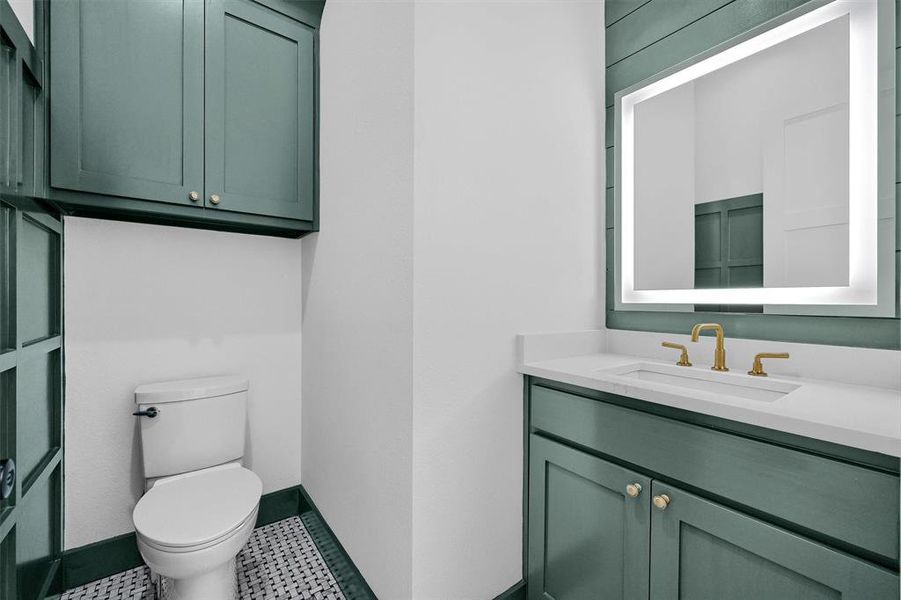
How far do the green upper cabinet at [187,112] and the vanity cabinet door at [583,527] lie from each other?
1405 millimetres

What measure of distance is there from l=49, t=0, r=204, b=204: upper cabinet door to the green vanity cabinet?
61.5 inches

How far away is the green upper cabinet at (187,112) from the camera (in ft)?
4.28

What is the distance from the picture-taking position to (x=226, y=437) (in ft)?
5.38

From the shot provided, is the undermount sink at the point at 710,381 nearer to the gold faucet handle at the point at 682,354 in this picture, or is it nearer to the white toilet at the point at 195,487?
the gold faucet handle at the point at 682,354

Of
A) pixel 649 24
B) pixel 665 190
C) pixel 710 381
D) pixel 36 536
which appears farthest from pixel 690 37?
pixel 36 536

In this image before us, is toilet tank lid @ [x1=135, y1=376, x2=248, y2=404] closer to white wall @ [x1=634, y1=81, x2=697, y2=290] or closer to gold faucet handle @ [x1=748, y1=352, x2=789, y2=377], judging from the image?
white wall @ [x1=634, y1=81, x2=697, y2=290]

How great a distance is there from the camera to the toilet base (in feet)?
3.98

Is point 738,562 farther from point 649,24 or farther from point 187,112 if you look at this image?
point 187,112

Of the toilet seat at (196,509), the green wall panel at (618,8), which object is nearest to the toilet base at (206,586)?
the toilet seat at (196,509)

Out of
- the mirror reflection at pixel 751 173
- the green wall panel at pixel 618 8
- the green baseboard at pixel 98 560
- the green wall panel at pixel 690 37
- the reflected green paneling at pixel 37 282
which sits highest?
the green wall panel at pixel 618 8

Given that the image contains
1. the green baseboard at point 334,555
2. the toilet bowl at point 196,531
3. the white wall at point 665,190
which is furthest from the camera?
the white wall at point 665,190

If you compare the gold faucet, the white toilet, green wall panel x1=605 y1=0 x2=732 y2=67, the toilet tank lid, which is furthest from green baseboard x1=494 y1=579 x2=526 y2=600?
green wall panel x1=605 y1=0 x2=732 y2=67

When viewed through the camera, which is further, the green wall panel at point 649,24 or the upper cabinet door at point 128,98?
the green wall panel at point 649,24

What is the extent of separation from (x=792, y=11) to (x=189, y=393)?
2.42 m
